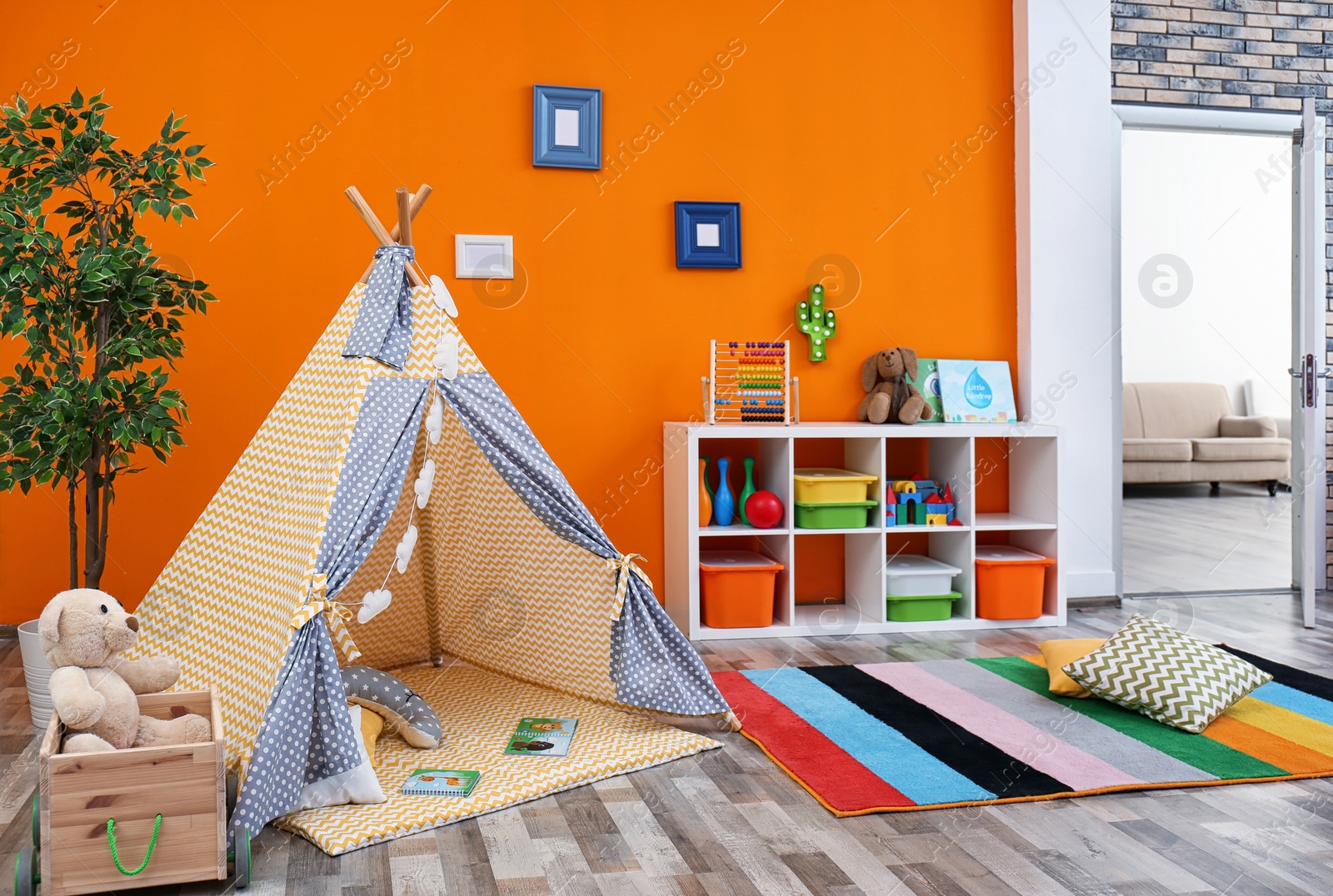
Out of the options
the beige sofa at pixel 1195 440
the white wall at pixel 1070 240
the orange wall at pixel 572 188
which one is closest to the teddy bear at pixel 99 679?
the orange wall at pixel 572 188

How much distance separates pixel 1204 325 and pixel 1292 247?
4056mm

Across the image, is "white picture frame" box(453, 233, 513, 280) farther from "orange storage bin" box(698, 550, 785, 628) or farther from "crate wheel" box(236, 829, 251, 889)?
"crate wheel" box(236, 829, 251, 889)

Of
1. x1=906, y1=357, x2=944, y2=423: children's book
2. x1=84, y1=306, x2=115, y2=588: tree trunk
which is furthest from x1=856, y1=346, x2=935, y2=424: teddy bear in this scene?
x1=84, y1=306, x2=115, y2=588: tree trunk

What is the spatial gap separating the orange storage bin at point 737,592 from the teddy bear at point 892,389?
2.39ft

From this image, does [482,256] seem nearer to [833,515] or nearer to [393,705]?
[833,515]

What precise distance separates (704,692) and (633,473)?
1396 millimetres

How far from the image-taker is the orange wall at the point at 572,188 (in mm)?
3605

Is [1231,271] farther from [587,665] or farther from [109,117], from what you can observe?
[109,117]

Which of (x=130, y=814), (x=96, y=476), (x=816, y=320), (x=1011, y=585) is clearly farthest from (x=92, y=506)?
(x=1011, y=585)

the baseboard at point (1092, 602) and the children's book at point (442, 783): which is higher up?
the baseboard at point (1092, 602)

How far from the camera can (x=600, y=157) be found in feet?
12.8

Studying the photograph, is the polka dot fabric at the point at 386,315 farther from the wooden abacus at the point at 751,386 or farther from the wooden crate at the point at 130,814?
the wooden abacus at the point at 751,386

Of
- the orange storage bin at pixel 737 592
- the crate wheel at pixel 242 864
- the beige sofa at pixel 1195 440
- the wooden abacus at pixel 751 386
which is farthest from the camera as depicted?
the beige sofa at pixel 1195 440

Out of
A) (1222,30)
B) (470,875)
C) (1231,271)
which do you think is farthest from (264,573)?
(1231,271)
